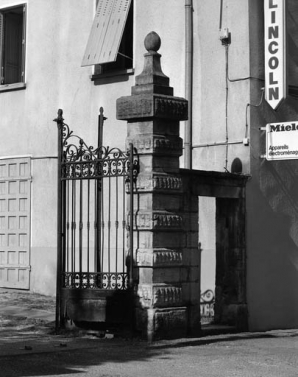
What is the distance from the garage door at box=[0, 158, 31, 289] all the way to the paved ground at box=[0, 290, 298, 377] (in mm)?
3564

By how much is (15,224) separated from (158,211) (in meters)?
6.59

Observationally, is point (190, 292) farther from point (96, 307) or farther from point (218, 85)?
point (218, 85)

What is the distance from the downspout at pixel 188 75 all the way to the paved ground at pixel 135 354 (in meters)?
3.46

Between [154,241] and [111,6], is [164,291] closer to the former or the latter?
[154,241]

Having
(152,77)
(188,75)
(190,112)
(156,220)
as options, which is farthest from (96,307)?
(188,75)

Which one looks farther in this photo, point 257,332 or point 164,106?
point 257,332

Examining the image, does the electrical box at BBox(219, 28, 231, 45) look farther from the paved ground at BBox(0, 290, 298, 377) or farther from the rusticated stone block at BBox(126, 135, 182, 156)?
the paved ground at BBox(0, 290, 298, 377)

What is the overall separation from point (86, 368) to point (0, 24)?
11158 millimetres

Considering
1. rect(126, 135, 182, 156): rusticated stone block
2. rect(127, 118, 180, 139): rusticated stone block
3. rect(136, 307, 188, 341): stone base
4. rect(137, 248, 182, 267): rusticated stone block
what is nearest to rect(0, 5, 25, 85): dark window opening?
rect(127, 118, 180, 139): rusticated stone block

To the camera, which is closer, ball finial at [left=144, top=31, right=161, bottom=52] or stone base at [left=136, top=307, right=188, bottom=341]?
stone base at [left=136, top=307, right=188, bottom=341]

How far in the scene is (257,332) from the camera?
16.0 meters

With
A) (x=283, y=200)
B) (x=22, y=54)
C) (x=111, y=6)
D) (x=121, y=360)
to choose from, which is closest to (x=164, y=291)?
(x=121, y=360)

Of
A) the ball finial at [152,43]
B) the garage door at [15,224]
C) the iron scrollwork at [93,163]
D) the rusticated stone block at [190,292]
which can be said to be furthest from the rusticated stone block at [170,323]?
the garage door at [15,224]

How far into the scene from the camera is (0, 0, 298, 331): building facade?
16484 millimetres
